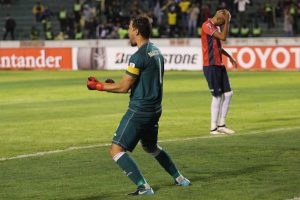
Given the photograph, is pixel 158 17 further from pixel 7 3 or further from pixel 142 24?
pixel 142 24

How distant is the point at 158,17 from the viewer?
158ft

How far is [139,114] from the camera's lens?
32.7 ft

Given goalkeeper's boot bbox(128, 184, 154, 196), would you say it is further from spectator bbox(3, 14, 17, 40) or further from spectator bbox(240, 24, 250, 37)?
spectator bbox(3, 14, 17, 40)

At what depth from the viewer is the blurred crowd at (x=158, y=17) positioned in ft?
147

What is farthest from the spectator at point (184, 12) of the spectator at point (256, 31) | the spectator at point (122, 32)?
the spectator at point (256, 31)

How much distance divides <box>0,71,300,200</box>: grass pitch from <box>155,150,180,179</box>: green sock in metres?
0.20

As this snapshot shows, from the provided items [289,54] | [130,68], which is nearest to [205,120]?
[130,68]

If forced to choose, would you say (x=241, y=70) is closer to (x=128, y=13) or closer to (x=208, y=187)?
(x=128, y=13)

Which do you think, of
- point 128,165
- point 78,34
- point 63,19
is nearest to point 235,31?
point 78,34

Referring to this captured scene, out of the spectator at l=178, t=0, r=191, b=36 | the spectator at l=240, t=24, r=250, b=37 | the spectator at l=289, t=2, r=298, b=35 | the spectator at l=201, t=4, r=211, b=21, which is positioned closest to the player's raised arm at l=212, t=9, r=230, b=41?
the spectator at l=289, t=2, r=298, b=35

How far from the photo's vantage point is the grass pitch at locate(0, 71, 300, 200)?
10695 millimetres

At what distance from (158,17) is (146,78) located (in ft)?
126

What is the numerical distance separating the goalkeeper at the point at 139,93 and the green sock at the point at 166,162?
1.53 feet

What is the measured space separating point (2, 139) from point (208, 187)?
6.48m
